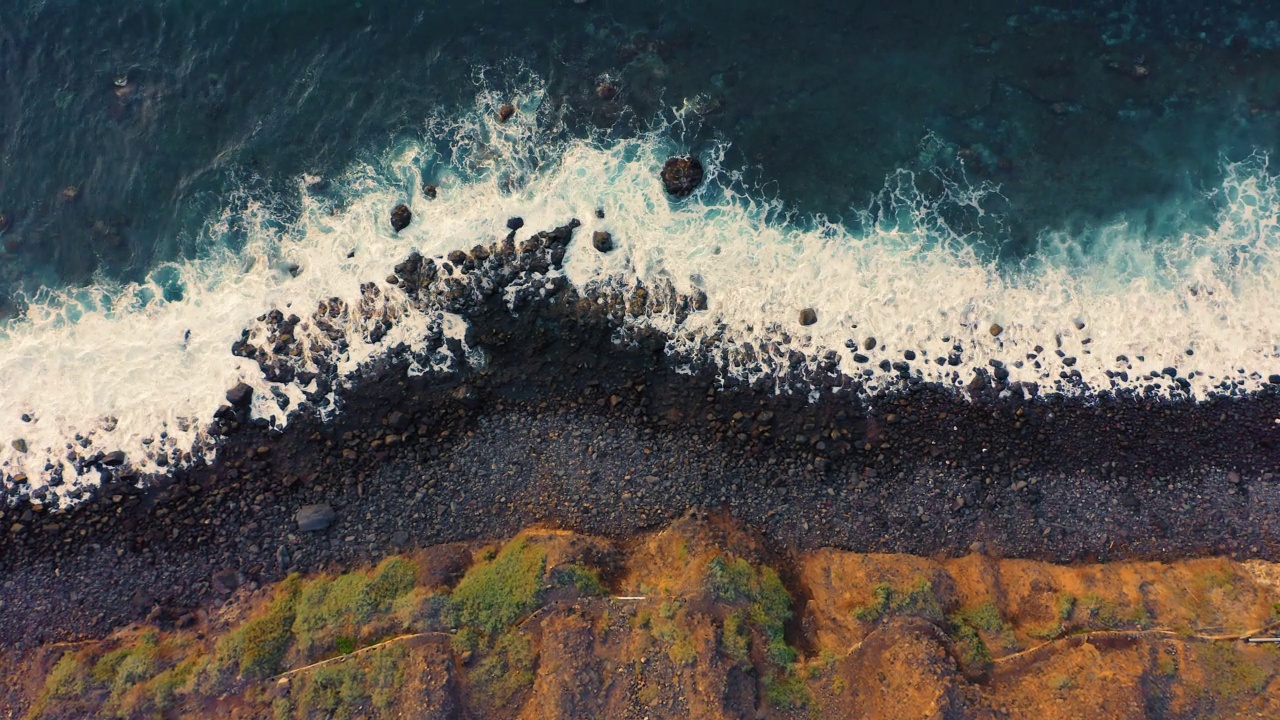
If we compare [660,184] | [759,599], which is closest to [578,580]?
[759,599]

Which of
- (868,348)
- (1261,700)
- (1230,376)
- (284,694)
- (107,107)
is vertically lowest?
(1261,700)

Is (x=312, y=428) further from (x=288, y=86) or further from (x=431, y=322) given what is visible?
→ (x=288, y=86)

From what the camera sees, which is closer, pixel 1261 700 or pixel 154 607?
pixel 1261 700

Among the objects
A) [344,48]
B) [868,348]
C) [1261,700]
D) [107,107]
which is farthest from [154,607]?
[1261,700]

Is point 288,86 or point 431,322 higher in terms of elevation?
point 288,86

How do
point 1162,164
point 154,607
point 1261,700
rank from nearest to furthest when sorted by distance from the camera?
point 1261,700 → point 154,607 → point 1162,164

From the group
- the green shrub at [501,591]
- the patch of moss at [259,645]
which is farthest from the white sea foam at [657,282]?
the green shrub at [501,591]

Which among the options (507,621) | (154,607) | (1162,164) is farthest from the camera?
(1162,164)
